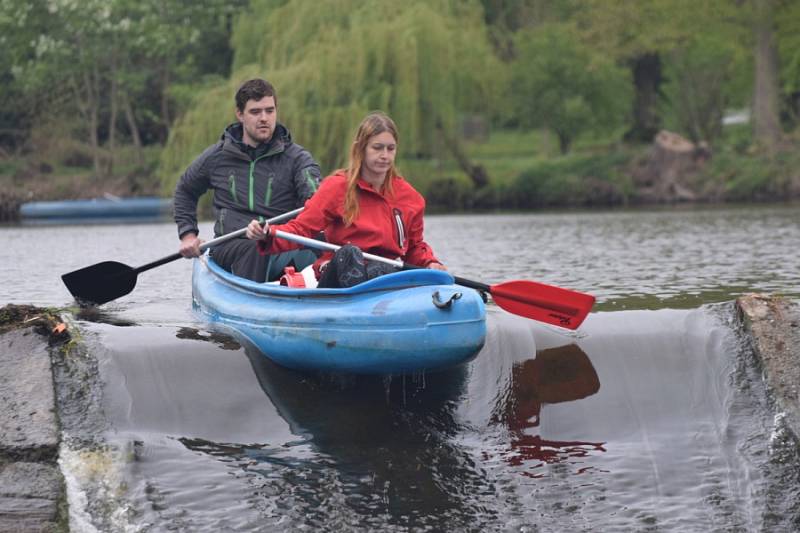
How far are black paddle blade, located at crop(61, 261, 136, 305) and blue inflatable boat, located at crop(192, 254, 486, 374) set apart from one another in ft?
9.90

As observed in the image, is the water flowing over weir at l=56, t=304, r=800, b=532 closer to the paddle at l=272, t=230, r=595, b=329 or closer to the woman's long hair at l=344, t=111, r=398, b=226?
the paddle at l=272, t=230, r=595, b=329

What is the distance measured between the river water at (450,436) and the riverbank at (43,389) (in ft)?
0.26

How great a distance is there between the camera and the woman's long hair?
7.18 metres

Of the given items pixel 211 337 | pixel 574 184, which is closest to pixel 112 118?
pixel 574 184

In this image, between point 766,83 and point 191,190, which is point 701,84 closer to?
point 766,83

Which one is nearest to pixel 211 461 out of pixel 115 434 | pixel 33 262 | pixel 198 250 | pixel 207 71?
pixel 115 434

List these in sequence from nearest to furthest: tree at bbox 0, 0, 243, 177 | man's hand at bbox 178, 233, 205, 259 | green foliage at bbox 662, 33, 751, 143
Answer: man's hand at bbox 178, 233, 205, 259
green foliage at bbox 662, 33, 751, 143
tree at bbox 0, 0, 243, 177

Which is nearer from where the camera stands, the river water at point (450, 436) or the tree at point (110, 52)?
the river water at point (450, 436)

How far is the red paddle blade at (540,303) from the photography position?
737 centimetres

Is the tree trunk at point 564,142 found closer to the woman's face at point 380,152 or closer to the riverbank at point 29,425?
the woman's face at point 380,152

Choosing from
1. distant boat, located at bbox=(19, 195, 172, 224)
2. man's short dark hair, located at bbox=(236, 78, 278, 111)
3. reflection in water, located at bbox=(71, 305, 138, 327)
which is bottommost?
distant boat, located at bbox=(19, 195, 172, 224)

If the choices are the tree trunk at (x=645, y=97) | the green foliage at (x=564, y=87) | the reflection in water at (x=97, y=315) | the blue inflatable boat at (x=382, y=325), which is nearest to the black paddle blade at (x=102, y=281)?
the reflection in water at (x=97, y=315)

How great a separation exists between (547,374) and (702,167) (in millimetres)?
26588

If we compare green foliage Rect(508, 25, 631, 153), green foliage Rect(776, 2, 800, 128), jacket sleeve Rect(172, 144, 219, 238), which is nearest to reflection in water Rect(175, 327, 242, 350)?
jacket sleeve Rect(172, 144, 219, 238)
